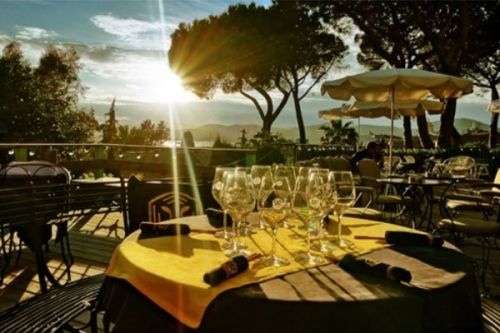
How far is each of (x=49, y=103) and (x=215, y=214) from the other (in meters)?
25.8

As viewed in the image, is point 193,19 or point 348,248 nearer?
point 348,248

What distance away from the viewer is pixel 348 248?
56.9 inches

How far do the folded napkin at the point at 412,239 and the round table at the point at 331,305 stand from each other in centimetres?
22

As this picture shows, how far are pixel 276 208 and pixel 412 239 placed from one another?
55 centimetres

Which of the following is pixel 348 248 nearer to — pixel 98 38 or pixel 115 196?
pixel 115 196

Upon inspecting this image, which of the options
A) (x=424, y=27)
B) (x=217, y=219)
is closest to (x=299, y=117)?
(x=424, y=27)

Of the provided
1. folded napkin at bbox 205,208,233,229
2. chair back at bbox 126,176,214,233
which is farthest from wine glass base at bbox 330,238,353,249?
chair back at bbox 126,176,214,233

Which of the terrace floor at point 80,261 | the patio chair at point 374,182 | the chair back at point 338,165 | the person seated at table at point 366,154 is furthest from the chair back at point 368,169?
the person seated at table at point 366,154

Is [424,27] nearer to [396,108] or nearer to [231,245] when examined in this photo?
[396,108]

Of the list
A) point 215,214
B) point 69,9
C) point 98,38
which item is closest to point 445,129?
point 215,214

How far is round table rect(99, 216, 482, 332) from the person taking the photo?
36.4 inches

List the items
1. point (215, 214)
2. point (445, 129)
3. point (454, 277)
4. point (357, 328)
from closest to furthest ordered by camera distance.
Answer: point (357, 328) → point (454, 277) → point (215, 214) → point (445, 129)

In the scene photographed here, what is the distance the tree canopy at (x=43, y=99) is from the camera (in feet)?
73.9

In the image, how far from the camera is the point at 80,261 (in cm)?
416
